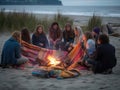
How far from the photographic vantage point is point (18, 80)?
635 centimetres

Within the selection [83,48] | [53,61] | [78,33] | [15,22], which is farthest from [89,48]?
[15,22]

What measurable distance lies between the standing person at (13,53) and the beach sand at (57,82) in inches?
12.5

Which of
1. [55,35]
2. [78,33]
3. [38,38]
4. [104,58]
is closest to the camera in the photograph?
[104,58]

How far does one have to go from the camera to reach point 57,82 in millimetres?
6227

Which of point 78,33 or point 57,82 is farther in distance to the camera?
point 78,33

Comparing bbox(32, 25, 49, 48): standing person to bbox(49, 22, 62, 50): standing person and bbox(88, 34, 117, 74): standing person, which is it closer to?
bbox(49, 22, 62, 50): standing person

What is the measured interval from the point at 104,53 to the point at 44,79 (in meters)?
1.47

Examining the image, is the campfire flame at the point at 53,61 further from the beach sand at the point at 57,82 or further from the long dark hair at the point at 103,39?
the long dark hair at the point at 103,39

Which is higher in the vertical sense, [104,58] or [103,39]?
[103,39]

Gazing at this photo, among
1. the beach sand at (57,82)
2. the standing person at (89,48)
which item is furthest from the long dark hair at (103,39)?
the beach sand at (57,82)

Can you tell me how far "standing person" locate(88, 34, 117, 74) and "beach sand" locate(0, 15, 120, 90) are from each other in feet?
0.60

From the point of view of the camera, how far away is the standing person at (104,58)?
22.3 ft

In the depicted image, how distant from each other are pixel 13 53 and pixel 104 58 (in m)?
2.16

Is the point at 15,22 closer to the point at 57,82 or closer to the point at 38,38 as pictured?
the point at 38,38
